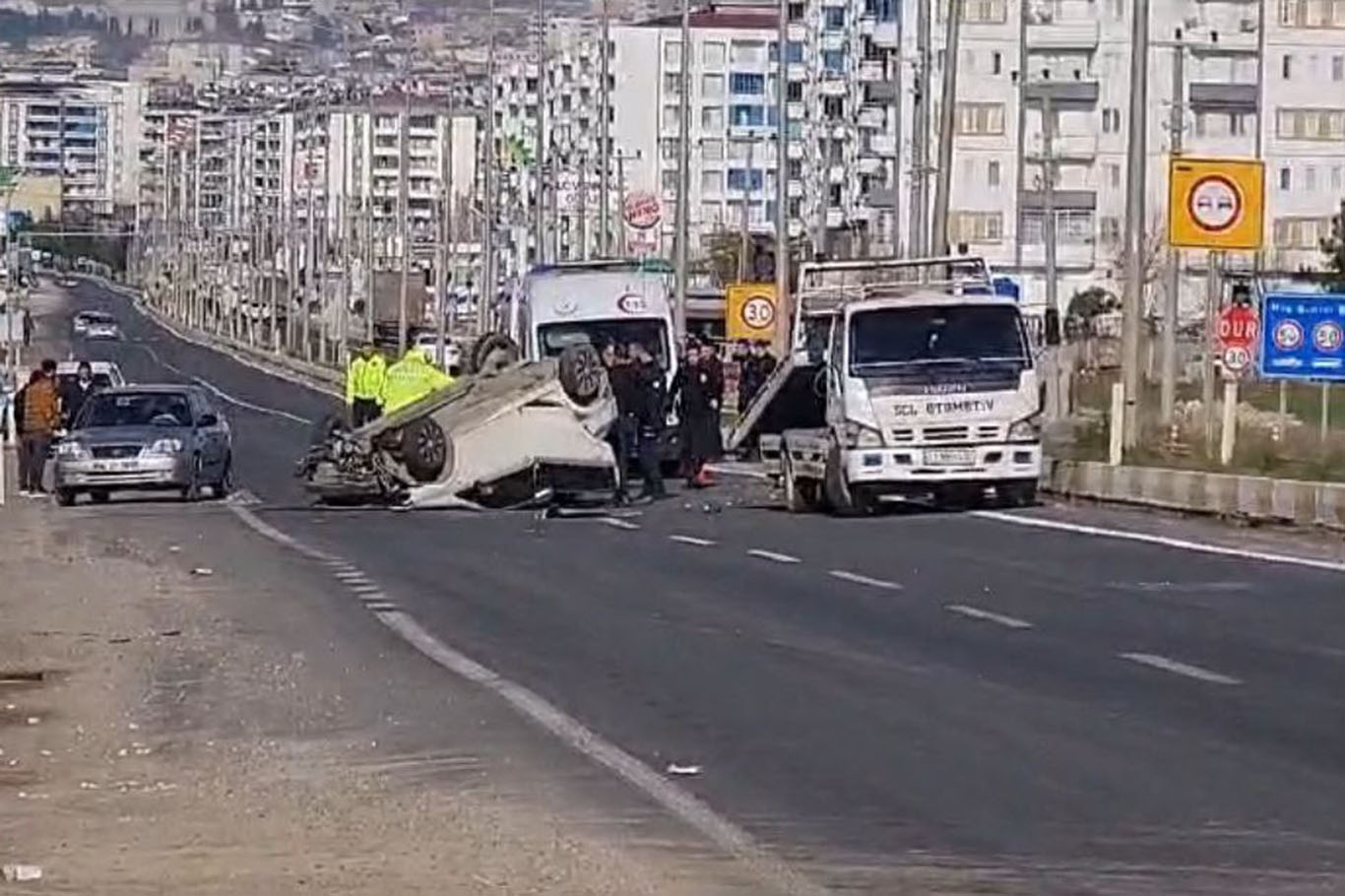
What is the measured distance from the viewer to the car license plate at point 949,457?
1444 inches

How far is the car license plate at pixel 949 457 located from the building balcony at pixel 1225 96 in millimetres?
86328

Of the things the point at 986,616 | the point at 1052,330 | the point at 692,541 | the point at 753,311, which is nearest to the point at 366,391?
the point at 1052,330

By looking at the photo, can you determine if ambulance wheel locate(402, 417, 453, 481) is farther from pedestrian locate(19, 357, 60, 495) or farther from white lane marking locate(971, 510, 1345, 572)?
pedestrian locate(19, 357, 60, 495)

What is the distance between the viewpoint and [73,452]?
138 feet

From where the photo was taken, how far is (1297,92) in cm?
12119

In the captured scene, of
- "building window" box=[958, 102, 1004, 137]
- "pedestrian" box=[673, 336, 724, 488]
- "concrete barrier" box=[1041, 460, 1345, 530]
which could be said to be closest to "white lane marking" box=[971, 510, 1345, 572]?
"concrete barrier" box=[1041, 460, 1345, 530]

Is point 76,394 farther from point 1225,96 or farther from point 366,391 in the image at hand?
point 1225,96

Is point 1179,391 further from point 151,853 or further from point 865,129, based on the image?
point 865,129

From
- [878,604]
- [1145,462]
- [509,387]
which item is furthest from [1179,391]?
[878,604]

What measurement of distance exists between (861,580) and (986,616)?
12.9ft

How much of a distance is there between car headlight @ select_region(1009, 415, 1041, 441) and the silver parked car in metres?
11.0

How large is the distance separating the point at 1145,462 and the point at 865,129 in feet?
331

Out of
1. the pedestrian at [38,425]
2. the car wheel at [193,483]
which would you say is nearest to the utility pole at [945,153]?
the pedestrian at [38,425]

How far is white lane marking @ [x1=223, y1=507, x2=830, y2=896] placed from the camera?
455 inches
